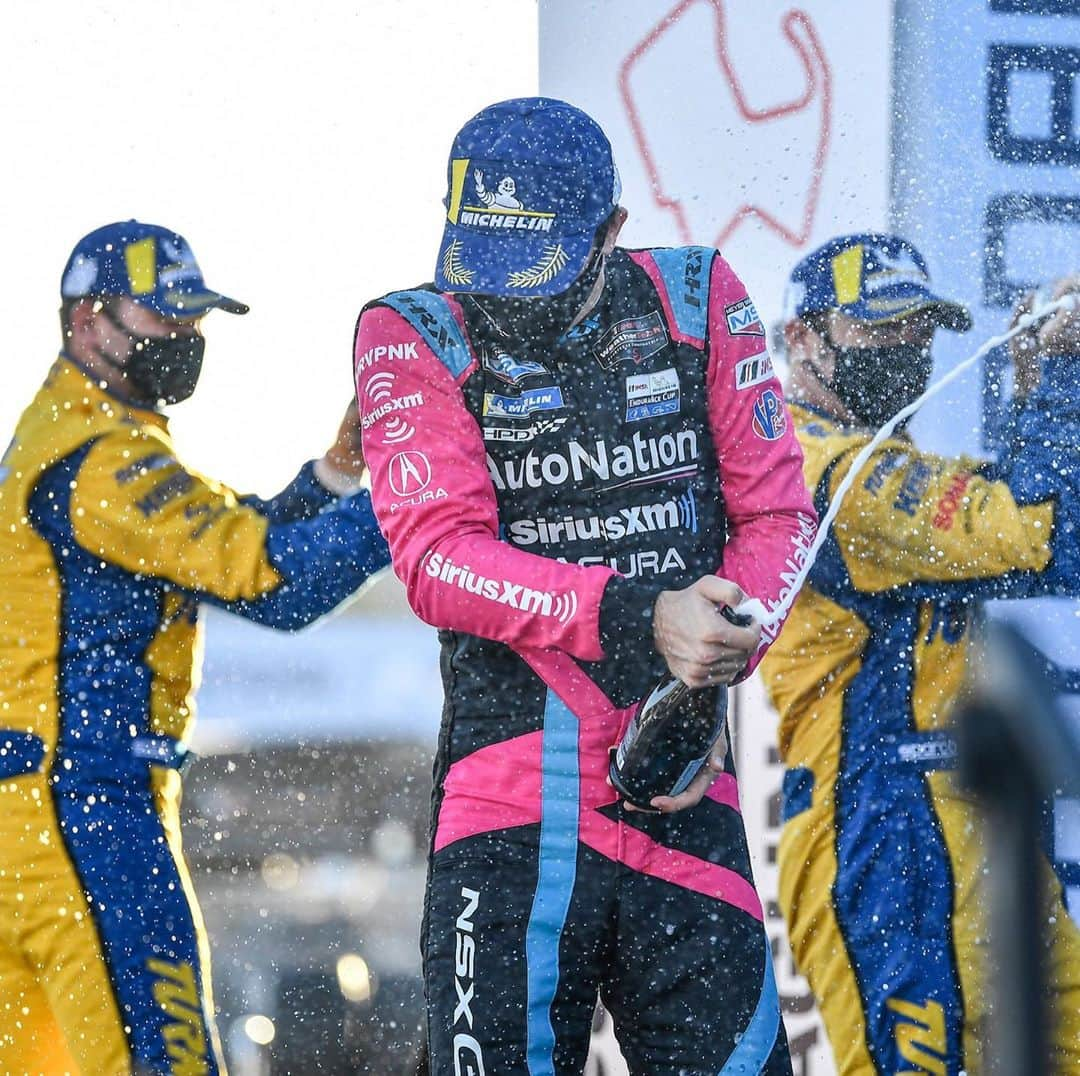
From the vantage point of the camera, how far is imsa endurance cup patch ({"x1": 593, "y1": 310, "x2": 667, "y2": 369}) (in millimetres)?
2076

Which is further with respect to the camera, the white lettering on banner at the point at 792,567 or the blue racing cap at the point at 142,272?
the blue racing cap at the point at 142,272

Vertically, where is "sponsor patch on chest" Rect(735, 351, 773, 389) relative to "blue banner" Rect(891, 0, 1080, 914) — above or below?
below

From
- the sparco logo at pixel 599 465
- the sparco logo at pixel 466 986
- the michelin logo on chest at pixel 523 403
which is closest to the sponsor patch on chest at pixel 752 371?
the sparco logo at pixel 599 465

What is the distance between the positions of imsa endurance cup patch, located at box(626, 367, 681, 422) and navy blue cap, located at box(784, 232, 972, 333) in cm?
132

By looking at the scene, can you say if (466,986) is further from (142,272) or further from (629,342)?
(142,272)

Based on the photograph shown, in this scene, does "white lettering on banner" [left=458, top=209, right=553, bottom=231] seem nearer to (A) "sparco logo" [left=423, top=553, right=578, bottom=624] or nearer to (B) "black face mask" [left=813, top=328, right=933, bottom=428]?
(A) "sparco logo" [left=423, top=553, right=578, bottom=624]

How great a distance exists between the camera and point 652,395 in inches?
81.4

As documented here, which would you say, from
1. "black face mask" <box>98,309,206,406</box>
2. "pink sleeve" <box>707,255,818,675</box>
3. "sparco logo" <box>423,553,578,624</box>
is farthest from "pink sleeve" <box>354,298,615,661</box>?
"black face mask" <box>98,309,206,406</box>

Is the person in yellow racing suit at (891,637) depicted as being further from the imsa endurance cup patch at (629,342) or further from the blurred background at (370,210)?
the imsa endurance cup patch at (629,342)

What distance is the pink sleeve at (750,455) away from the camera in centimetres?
207

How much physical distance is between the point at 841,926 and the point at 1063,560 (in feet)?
2.55

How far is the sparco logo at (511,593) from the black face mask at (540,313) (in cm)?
29

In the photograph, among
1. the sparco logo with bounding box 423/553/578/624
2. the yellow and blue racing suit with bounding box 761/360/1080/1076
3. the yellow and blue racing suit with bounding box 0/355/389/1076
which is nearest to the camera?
the sparco logo with bounding box 423/553/578/624

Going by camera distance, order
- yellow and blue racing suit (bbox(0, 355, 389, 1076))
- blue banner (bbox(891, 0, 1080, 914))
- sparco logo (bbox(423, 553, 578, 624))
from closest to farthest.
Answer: sparco logo (bbox(423, 553, 578, 624)) → yellow and blue racing suit (bbox(0, 355, 389, 1076)) → blue banner (bbox(891, 0, 1080, 914))
